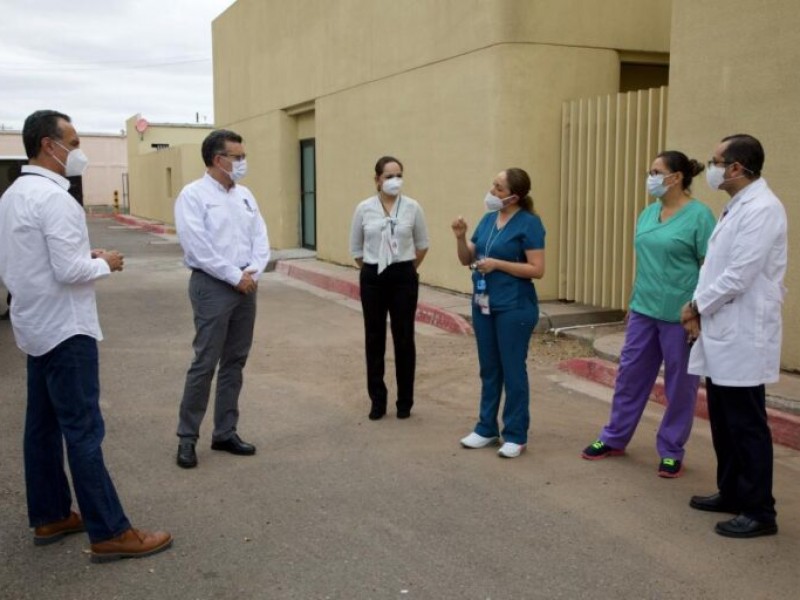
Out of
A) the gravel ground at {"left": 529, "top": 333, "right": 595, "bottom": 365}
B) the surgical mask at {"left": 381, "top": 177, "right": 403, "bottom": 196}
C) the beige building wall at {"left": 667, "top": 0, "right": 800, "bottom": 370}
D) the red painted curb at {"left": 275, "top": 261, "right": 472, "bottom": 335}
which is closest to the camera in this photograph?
the surgical mask at {"left": 381, "top": 177, "right": 403, "bottom": 196}

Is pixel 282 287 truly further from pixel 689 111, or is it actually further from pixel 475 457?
pixel 475 457

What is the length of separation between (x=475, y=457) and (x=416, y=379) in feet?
7.17

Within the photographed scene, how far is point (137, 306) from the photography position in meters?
11.9

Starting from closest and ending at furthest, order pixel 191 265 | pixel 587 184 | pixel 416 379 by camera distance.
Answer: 1. pixel 191 265
2. pixel 416 379
3. pixel 587 184

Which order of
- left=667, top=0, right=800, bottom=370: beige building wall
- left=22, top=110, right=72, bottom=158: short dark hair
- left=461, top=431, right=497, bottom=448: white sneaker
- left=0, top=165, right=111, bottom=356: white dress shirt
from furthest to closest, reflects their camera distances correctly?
left=667, top=0, right=800, bottom=370: beige building wall, left=461, top=431, right=497, bottom=448: white sneaker, left=22, top=110, right=72, bottom=158: short dark hair, left=0, top=165, right=111, bottom=356: white dress shirt

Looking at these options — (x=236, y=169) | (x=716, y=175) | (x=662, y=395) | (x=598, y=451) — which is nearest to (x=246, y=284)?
(x=236, y=169)

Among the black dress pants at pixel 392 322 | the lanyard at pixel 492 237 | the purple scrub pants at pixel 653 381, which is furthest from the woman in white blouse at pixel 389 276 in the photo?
the purple scrub pants at pixel 653 381

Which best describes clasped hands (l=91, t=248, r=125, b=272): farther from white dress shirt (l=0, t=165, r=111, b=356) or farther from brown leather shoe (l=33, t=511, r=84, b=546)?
brown leather shoe (l=33, t=511, r=84, b=546)

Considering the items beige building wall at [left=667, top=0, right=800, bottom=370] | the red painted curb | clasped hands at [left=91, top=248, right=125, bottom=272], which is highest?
beige building wall at [left=667, top=0, right=800, bottom=370]

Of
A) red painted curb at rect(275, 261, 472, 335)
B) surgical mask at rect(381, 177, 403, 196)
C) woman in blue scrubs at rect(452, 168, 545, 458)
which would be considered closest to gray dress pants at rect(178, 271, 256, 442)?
surgical mask at rect(381, 177, 403, 196)

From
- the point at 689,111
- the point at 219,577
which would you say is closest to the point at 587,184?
the point at 689,111

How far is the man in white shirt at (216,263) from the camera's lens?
16.8 feet

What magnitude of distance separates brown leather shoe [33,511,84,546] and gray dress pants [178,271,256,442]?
43.3 inches

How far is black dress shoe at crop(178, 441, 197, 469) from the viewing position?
522cm
